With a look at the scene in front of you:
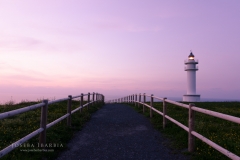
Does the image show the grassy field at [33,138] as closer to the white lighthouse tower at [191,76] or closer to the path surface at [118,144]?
the path surface at [118,144]

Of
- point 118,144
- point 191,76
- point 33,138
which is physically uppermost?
point 191,76

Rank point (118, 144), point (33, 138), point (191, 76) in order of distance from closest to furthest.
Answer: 1. point (33, 138)
2. point (118, 144)
3. point (191, 76)

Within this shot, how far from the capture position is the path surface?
6367mm

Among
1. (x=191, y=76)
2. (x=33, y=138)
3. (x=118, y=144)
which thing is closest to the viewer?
(x=33, y=138)

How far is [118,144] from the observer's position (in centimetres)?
751

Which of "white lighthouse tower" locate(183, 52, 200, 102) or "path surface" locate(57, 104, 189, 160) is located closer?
"path surface" locate(57, 104, 189, 160)

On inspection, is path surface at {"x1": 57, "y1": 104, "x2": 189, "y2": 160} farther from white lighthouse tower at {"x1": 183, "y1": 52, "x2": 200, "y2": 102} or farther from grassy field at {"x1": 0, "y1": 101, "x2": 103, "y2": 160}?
white lighthouse tower at {"x1": 183, "y1": 52, "x2": 200, "y2": 102}

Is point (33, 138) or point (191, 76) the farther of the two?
point (191, 76)

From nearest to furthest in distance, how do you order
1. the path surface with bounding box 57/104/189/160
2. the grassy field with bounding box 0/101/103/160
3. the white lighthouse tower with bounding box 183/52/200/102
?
the grassy field with bounding box 0/101/103/160 → the path surface with bounding box 57/104/189/160 → the white lighthouse tower with bounding box 183/52/200/102

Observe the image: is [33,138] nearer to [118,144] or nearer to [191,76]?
[118,144]

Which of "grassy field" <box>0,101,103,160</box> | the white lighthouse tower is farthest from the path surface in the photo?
the white lighthouse tower

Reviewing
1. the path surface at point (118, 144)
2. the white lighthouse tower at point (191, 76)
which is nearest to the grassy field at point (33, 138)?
the path surface at point (118, 144)

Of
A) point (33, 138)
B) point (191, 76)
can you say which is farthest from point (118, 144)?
point (191, 76)

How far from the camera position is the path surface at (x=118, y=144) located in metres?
6.37
